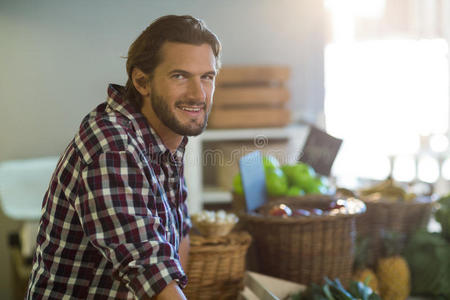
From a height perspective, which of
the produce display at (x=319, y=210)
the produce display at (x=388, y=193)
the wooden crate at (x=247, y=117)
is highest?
the wooden crate at (x=247, y=117)

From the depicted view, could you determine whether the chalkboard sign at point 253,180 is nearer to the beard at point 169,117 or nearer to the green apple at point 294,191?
the green apple at point 294,191

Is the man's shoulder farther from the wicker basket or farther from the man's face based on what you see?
the wicker basket

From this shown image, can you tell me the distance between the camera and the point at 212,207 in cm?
265

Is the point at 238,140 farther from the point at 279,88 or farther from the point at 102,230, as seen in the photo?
the point at 102,230

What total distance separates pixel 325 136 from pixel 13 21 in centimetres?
187

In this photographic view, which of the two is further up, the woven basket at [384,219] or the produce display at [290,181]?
the produce display at [290,181]

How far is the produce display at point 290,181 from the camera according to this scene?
166cm

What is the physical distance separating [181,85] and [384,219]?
1.05 m

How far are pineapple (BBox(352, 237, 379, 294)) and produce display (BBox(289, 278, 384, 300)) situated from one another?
10.4 inches

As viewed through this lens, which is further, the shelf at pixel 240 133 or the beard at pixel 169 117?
the shelf at pixel 240 133

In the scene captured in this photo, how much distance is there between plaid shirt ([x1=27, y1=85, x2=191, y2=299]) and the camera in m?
0.84

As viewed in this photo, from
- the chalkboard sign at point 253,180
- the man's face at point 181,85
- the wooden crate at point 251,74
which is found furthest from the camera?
the wooden crate at point 251,74

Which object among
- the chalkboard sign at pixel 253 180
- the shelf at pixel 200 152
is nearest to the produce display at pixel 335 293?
the chalkboard sign at pixel 253 180

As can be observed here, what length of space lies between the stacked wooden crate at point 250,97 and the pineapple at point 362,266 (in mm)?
928
